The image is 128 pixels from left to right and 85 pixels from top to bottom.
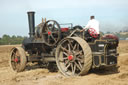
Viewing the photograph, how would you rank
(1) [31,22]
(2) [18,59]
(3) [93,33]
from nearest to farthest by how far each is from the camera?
1. (3) [93,33]
2. (2) [18,59]
3. (1) [31,22]

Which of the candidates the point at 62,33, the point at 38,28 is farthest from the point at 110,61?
the point at 38,28

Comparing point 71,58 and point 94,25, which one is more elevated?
point 94,25

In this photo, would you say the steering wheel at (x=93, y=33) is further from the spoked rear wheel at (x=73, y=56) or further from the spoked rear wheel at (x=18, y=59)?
the spoked rear wheel at (x=18, y=59)

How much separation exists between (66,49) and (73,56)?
0.55 meters

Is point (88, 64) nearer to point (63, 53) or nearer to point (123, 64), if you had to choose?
point (63, 53)

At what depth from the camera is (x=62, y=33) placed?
8.06 metres

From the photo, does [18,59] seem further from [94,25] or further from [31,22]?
[94,25]

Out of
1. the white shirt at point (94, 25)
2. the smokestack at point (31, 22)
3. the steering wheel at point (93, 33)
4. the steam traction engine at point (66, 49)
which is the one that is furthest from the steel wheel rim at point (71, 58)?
the smokestack at point (31, 22)

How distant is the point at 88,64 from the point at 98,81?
86cm

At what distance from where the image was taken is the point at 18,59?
8.87 meters

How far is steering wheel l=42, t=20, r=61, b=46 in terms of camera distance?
8.02 metres

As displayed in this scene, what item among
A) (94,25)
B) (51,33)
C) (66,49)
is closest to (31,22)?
(51,33)

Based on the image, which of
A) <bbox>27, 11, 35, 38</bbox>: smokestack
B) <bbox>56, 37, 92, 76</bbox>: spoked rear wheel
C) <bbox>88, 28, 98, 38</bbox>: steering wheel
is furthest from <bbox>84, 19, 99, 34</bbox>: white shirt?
<bbox>27, 11, 35, 38</bbox>: smokestack

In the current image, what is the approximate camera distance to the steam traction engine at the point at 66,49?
21.4 feet
